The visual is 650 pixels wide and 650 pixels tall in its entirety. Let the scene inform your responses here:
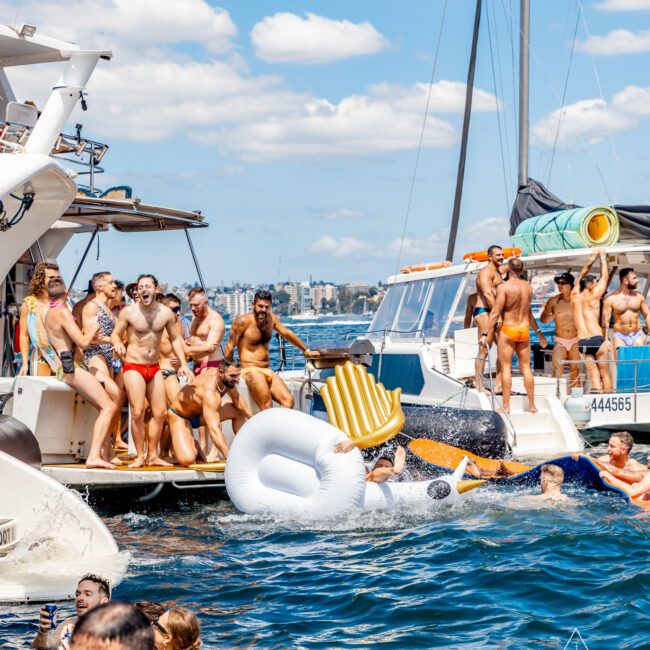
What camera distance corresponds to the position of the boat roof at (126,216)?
11070 mm

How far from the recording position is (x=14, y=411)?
30.4 ft

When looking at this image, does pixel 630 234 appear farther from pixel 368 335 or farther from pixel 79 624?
pixel 79 624

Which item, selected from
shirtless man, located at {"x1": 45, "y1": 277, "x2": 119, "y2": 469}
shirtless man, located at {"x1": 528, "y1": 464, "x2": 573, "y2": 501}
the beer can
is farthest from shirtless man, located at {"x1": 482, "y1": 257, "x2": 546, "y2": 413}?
the beer can

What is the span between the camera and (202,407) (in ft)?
32.1

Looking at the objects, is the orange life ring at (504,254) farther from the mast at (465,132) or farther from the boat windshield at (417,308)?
the mast at (465,132)

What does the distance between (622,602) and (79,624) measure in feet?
14.9

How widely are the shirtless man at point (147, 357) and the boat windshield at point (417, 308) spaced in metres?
5.64

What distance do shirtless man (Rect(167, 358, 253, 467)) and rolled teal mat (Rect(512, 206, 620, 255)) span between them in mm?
6416

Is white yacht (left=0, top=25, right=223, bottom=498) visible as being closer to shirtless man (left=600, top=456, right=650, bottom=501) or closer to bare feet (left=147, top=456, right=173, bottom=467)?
bare feet (left=147, top=456, right=173, bottom=467)

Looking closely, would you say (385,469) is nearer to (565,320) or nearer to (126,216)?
(126,216)

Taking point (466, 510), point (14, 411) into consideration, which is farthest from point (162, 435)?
point (466, 510)

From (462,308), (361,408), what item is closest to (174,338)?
(361,408)

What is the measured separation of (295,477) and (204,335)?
209 centimetres

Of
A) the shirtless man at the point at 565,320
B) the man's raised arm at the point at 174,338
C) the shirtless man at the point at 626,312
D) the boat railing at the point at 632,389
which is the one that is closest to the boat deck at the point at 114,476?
the man's raised arm at the point at 174,338
